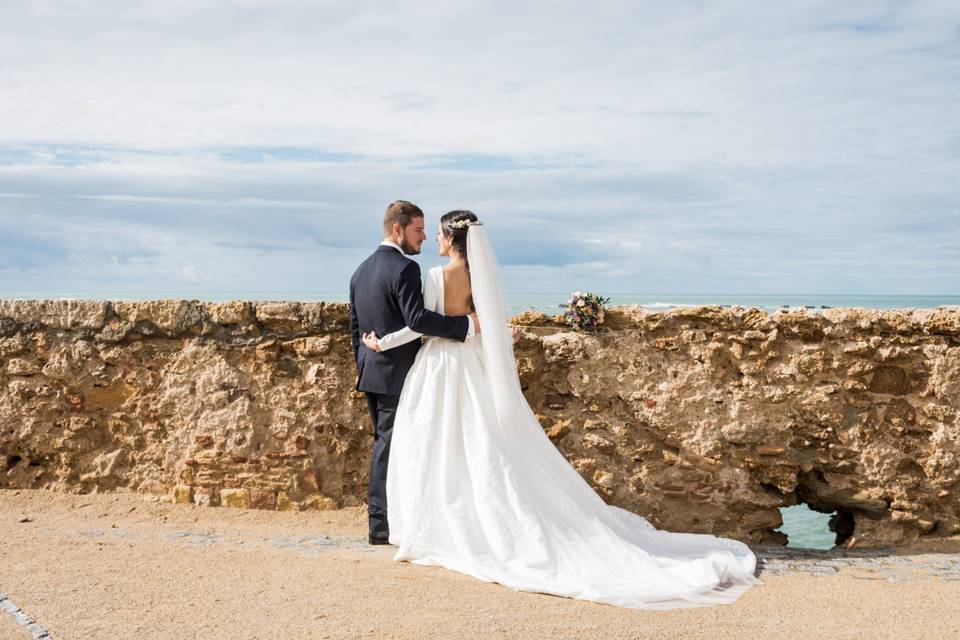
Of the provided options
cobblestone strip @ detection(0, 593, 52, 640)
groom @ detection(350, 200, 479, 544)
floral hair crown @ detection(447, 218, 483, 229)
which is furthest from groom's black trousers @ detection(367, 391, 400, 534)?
cobblestone strip @ detection(0, 593, 52, 640)

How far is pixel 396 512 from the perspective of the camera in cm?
512

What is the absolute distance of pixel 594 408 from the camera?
5891mm

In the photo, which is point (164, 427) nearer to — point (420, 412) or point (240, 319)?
point (240, 319)

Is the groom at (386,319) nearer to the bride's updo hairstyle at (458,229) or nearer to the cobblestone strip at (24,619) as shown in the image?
the bride's updo hairstyle at (458,229)

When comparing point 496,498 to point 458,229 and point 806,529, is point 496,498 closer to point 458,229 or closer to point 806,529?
point 458,229

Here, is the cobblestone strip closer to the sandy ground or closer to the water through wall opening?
the sandy ground

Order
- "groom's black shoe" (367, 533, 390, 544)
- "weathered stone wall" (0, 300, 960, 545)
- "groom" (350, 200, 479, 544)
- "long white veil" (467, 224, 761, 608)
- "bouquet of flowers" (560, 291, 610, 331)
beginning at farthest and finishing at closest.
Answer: "bouquet of flowers" (560, 291, 610, 331)
"weathered stone wall" (0, 300, 960, 545)
"groom's black shoe" (367, 533, 390, 544)
"groom" (350, 200, 479, 544)
"long white veil" (467, 224, 761, 608)

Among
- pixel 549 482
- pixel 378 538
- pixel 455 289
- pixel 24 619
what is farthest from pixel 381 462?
pixel 24 619

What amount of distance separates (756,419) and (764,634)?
2.01 meters

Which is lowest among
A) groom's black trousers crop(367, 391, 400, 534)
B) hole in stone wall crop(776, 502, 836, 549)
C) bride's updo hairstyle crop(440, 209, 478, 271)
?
hole in stone wall crop(776, 502, 836, 549)

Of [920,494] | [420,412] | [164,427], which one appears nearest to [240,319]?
[164,427]

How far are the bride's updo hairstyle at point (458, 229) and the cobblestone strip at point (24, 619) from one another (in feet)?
9.51

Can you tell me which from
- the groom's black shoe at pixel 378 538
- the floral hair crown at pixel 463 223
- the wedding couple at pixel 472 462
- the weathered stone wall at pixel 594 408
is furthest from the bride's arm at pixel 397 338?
the groom's black shoe at pixel 378 538

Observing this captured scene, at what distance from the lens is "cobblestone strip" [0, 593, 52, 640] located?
11.9ft
